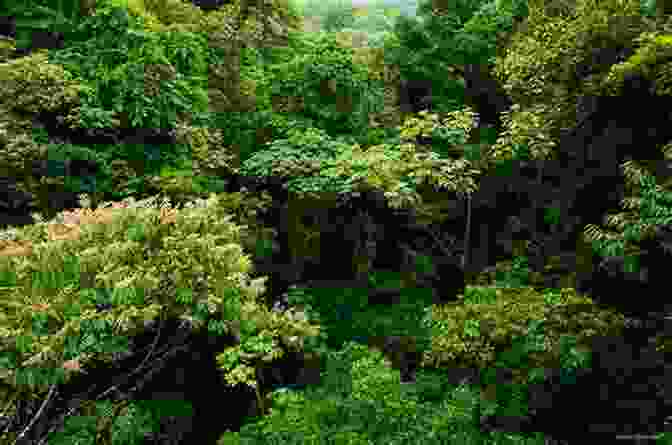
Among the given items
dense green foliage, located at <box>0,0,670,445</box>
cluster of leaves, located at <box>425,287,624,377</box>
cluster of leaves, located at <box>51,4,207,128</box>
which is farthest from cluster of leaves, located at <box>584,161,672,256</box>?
cluster of leaves, located at <box>51,4,207,128</box>

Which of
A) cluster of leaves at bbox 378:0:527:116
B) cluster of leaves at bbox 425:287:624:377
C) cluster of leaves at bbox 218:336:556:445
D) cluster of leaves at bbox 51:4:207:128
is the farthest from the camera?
cluster of leaves at bbox 378:0:527:116

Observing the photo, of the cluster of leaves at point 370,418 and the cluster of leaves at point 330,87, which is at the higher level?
the cluster of leaves at point 330,87

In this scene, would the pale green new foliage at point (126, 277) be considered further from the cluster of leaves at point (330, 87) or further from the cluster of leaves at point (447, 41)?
the cluster of leaves at point (447, 41)

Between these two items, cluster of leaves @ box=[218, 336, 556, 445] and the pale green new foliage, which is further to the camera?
cluster of leaves @ box=[218, 336, 556, 445]

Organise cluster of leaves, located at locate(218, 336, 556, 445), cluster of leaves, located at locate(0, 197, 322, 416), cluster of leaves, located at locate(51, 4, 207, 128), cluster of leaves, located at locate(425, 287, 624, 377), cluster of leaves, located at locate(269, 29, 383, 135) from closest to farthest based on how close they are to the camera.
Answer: cluster of leaves, located at locate(0, 197, 322, 416), cluster of leaves, located at locate(218, 336, 556, 445), cluster of leaves, located at locate(425, 287, 624, 377), cluster of leaves, located at locate(51, 4, 207, 128), cluster of leaves, located at locate(269, 29, 383, 135)

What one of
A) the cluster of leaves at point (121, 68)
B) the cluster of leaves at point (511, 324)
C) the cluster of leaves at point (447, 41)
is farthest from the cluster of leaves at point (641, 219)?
the cluster of leaves at point (121, 68)

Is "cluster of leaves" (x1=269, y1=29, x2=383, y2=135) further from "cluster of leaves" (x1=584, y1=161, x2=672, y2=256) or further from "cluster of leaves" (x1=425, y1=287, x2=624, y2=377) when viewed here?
"cluster of leaves" (x1=584, y1=161, x2=672, y2=256)

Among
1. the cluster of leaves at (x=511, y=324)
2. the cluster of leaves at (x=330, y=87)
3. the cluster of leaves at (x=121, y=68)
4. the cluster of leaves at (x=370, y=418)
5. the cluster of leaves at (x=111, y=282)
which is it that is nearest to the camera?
the cluster of leaves at (x=111, y=282)

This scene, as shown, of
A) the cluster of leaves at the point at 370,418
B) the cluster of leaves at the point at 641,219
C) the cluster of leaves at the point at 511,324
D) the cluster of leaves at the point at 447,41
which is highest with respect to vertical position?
the cluster of leaves at the point at 447,41

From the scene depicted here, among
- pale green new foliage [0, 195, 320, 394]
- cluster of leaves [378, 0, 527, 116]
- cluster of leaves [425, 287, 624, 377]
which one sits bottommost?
cluster of leaves [425, 287, 624, 377]

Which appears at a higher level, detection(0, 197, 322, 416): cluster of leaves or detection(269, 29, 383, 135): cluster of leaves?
detection(269, 29, 383, 135): cluster of leaves

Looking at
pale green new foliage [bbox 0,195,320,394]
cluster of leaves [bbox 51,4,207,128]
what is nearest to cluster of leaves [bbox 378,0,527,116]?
cluster of leaves [bbox 51,4,207,128]

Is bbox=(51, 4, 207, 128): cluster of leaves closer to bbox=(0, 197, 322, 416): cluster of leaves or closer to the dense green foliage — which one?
the dense green foliage

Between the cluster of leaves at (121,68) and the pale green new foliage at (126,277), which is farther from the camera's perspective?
the cluster of leaves at (121,68)
